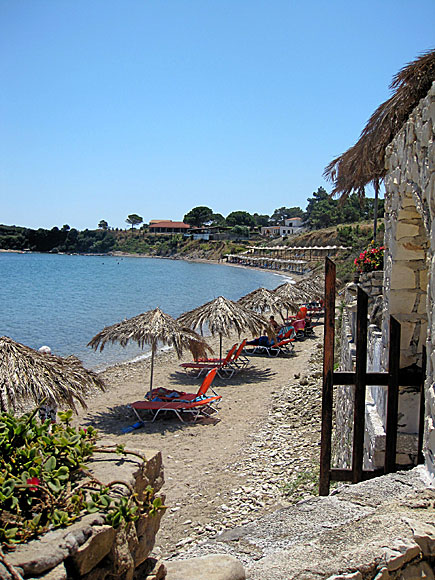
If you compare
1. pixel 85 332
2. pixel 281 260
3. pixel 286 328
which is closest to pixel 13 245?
pixel 281 260

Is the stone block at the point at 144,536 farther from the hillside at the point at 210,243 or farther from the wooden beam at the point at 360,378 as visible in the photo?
the hillside at the point at 210,243

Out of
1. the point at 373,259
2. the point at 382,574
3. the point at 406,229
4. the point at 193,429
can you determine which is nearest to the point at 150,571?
the point at 382,574

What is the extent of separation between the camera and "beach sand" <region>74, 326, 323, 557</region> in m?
5.80

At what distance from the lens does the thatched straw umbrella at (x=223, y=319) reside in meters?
11.7

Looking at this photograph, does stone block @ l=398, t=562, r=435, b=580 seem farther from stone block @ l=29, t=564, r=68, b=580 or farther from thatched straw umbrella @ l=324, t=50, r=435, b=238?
thatched straw umbrella @ l=324, t=50, r=435, b=238

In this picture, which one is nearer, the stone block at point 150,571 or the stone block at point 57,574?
the stone block at point 57,574

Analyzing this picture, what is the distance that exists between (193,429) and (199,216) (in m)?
110

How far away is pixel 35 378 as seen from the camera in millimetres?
6379

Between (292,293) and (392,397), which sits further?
(292,293)

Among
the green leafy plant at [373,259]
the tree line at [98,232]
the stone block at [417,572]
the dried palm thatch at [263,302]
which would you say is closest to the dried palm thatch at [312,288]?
the dried palm thatch at [263,302]

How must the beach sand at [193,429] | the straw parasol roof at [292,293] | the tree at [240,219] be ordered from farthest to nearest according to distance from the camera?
the tree at [240,219]
the straw parasol roof at [292,293]
the beach sand at [193,429]

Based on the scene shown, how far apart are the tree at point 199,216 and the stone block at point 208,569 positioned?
382 ft

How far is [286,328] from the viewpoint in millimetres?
16578

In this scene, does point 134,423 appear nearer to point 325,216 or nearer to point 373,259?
point 373,259
